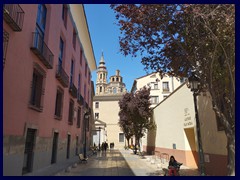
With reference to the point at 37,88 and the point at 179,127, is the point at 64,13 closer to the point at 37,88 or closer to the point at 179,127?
the point at 37,88

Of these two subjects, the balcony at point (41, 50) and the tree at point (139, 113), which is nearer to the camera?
the balcony at point (41, 50)

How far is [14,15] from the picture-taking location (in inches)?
286

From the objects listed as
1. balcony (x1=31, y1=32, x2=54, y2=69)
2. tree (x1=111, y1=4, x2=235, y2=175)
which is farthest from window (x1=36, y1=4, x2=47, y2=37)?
tree (x1=111, y1=4, x2=235, y2=175)

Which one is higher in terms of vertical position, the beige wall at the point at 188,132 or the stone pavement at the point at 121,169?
the beige wall at the point at 188,132

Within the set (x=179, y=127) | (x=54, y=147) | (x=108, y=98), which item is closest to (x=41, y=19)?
(x=54, y=147)

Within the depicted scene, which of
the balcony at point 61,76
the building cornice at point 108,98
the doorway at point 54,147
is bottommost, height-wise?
the doorway at point 54,147

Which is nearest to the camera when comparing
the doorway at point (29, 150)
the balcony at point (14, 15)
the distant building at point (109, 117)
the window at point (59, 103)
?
the balcony at point (14, 15)

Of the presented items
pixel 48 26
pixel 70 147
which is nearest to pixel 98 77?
pixel 70 147

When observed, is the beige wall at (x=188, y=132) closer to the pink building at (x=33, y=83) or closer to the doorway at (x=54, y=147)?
the pink building at (x=33, y=83)

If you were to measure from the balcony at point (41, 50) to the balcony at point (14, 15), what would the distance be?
1.36 metres

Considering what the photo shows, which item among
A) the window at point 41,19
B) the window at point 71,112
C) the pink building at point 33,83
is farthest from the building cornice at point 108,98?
the window at point 41,19

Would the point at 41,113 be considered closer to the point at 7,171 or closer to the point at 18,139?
the point at 18,139

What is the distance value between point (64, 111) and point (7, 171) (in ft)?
27.5

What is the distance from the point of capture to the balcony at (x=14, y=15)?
21.6ft
